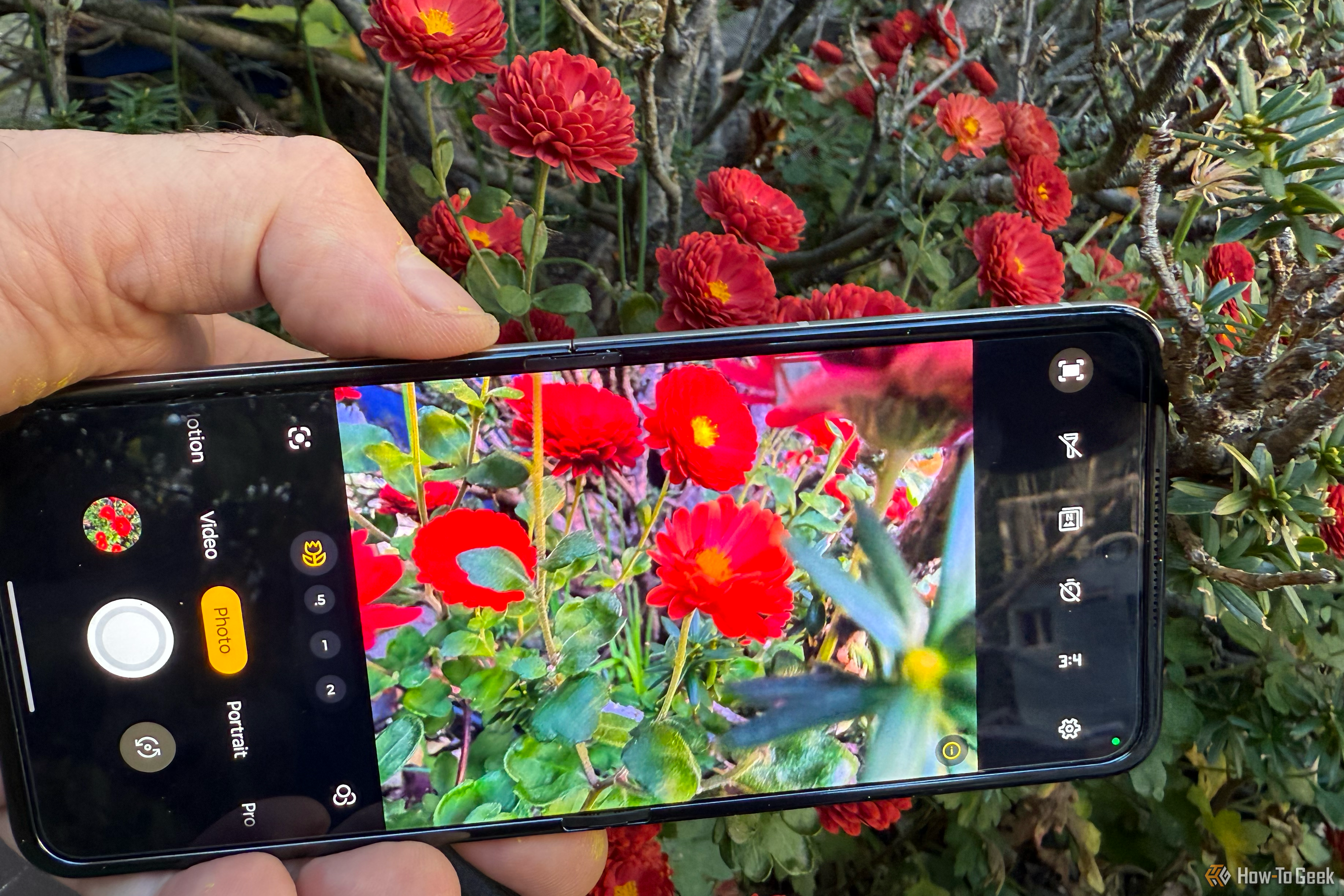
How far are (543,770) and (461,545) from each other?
151 millimetres

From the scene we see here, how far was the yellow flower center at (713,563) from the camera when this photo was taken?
0.54 m

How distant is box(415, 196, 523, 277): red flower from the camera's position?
0.57 metres

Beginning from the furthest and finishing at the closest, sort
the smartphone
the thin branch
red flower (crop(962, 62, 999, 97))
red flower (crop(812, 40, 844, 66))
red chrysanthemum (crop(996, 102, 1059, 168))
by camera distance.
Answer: red flower (crop(812, 40, 844, 66))
red flower (crop(962, 62, 999, 97))
red chrysanthemum (crop(996, 102, 1059, 168))
the smartphone
the thin branch

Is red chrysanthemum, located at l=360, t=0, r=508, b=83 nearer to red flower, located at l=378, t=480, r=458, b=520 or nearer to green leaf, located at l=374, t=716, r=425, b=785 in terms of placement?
red flower, located at l=378, t=480, r=458, b=520

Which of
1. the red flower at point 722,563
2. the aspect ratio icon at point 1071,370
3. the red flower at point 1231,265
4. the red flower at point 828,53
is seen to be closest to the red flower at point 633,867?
the red flower at point 722,563

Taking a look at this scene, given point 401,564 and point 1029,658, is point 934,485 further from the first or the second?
point 401,564

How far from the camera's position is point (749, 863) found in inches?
22.6

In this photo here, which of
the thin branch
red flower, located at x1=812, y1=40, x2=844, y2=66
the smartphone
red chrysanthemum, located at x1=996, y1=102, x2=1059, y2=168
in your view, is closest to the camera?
the thin branch

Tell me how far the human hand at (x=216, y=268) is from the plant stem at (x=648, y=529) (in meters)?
0.13

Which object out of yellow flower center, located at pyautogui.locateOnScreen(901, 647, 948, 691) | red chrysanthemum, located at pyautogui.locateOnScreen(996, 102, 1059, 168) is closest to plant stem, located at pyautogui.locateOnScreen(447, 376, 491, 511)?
yellow flower center, located at pyautogui.locateOnScreen(901, 647, 948, 691)

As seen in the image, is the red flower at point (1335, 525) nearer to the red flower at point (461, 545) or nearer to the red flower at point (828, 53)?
the red flower at point (461, 545)

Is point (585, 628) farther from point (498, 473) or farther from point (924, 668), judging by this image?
point (924, 668)

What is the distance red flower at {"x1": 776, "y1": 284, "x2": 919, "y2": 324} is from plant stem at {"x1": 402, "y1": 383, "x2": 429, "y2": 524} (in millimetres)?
222

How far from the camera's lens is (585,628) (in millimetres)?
548
